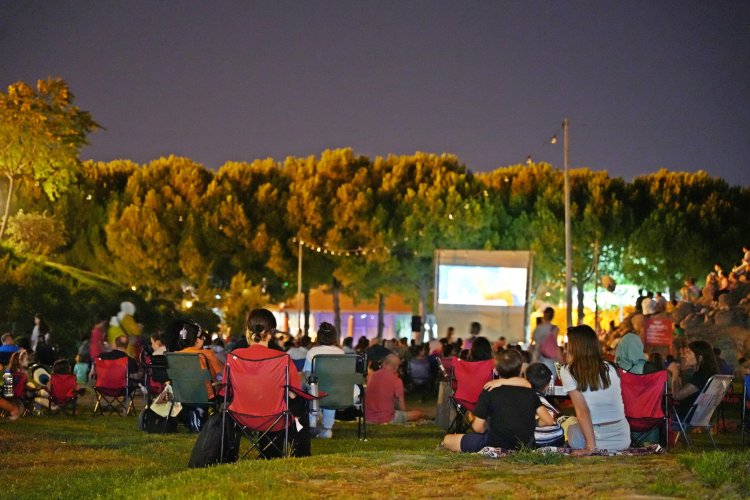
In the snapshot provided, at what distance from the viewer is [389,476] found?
6516 millimetres

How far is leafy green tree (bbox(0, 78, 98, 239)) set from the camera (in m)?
34.8

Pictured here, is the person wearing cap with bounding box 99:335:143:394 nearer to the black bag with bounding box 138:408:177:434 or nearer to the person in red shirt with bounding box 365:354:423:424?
the black bag with bounding box 138:408:177:434

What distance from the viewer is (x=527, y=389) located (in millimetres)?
7496

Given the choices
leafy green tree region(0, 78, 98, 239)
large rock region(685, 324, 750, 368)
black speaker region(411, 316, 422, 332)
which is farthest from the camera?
leafy green tree region(0, 78, 98, 239)

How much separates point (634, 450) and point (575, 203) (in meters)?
41.5

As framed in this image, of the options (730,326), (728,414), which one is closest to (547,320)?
(728,414)

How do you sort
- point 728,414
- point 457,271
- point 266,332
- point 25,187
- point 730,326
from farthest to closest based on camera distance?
point 25,187 → point 457,271 → point 730,326 → point 728,414 → point 266,332

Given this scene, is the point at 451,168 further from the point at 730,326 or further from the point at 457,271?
the point at 730,326

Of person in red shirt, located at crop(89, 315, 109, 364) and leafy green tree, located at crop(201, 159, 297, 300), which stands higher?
leafy green tree, located at crop(201, 159, 297, 300)

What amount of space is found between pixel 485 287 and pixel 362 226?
21009 millimetres

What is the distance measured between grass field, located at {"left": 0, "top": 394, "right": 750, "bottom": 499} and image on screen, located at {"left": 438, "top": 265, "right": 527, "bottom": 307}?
19.4m

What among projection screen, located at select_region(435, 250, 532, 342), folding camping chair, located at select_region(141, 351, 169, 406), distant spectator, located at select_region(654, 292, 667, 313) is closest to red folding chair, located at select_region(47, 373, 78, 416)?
folding camping chair, located at select_region(141, 351, 169, 406)

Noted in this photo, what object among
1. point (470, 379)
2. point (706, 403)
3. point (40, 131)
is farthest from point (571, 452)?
point (40, 131)

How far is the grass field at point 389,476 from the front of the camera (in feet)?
19.4
